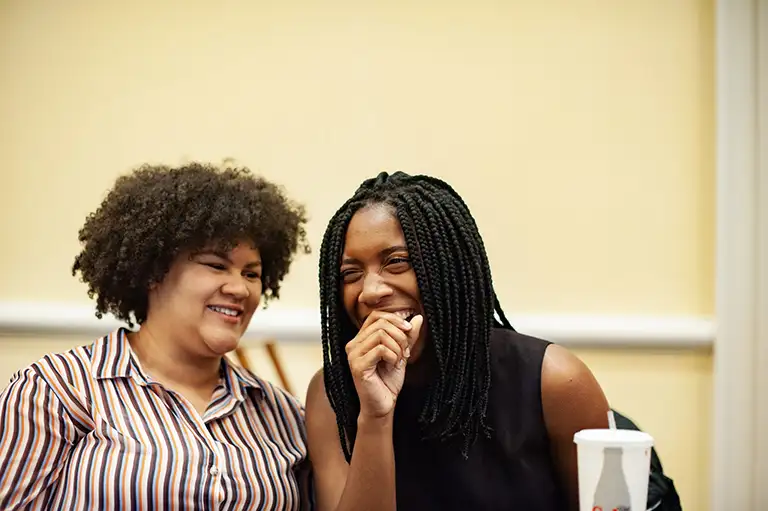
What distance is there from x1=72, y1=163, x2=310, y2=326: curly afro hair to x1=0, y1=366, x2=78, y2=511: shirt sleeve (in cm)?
31

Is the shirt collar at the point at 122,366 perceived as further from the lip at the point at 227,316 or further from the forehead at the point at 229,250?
the forehead at the point at 229,250

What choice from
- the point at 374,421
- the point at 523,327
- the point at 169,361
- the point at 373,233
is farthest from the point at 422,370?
the point at 523,327

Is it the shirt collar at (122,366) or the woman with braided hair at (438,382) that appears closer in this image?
the woman with braided hair at (438,382)

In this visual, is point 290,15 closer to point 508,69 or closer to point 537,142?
point 508,69

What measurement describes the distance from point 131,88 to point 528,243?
131 centimetres

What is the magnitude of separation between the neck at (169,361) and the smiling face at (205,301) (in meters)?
0.01

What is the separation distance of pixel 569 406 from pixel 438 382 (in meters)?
0.25

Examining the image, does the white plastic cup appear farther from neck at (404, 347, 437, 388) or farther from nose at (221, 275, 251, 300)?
nose at (221, 275, 251, 300)

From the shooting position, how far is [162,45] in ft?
8.93

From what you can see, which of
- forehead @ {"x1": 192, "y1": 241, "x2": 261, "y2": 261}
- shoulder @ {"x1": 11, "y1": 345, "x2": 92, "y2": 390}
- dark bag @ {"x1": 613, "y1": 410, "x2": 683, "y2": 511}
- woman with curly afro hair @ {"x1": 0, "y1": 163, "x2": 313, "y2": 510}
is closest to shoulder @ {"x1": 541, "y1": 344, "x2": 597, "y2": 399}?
dark bag @ {"x1": 613, "y1": 410, "x2": 683, "y2": 511}

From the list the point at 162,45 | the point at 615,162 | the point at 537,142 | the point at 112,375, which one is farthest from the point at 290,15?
the point at 112,375

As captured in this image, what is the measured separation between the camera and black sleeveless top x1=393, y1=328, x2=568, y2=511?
1.60 metres

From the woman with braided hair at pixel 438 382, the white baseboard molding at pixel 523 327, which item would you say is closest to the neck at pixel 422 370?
the woman with braided hair at pixel 438 382

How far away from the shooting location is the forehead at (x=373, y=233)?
5.10 ft
